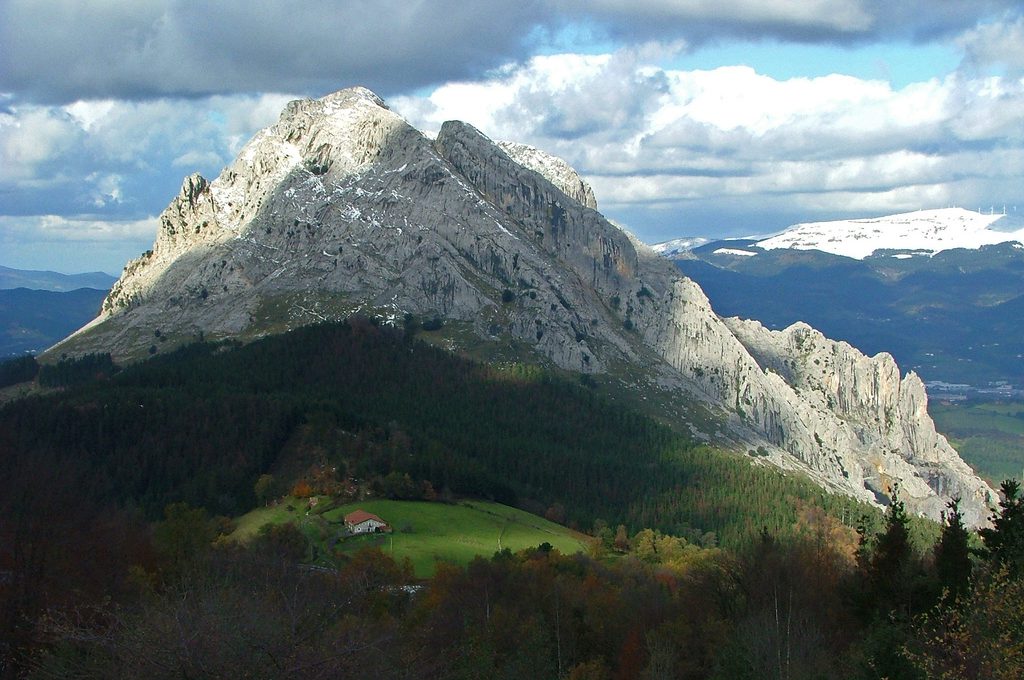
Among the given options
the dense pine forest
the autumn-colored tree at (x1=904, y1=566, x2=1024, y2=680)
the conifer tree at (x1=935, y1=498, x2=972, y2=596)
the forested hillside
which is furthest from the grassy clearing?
the autumn-colored tree at (x1=904, y1=566, x2=1024, y2=680)

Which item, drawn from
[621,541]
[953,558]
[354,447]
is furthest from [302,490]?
[953,558]

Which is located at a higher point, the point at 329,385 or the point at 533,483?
the point at 329,385

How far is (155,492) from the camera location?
136500 mm

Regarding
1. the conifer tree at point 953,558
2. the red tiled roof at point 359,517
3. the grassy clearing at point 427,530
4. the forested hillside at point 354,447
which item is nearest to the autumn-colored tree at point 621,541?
the grassy clearing at point 427,530

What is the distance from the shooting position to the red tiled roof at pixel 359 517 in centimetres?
11800

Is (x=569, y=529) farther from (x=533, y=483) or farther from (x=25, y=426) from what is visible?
(x=25, y=426)

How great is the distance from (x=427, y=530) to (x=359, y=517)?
8578mm

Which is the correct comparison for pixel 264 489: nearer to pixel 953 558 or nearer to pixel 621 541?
pixel 621 541

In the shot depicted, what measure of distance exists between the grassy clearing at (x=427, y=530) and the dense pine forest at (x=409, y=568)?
4.30 m

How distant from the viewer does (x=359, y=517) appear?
11906 centimetres

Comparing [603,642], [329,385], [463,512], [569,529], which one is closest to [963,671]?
[603,642]

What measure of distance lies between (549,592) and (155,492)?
3127 inches

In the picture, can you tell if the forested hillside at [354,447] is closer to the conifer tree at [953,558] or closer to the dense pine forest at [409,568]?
the dense pine forest at [409,568]

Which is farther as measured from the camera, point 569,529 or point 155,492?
point 569,529
